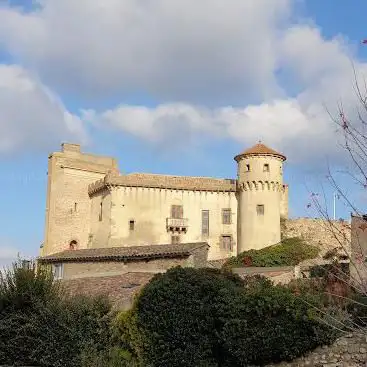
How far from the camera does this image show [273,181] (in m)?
54.5

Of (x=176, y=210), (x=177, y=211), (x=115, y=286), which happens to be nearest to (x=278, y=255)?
(x=177, y=211)

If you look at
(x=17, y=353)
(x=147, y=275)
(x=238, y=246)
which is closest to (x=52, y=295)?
(x=17, y=353)

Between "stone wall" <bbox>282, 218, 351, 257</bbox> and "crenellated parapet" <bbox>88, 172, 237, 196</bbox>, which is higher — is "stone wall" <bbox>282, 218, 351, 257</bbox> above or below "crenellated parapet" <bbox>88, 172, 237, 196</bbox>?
below

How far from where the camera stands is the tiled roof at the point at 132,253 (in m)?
27.8

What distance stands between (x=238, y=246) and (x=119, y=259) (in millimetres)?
26258

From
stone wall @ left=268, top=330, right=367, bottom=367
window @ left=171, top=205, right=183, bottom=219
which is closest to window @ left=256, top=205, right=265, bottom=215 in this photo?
window @ left=171, top=205, right=183, bottom=219

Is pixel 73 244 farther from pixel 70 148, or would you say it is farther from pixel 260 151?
pixel 260 151

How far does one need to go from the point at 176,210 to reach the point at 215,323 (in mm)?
36406

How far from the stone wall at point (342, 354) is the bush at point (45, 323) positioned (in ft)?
26.8

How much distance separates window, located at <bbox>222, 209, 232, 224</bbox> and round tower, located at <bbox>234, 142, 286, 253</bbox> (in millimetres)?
1045

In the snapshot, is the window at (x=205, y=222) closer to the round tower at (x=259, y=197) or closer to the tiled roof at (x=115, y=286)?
the round tower at (x=259, y=197)

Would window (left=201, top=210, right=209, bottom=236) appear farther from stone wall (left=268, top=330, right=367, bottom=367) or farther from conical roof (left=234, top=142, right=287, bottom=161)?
stone wall (left=268, top=330, right=367, bottom=367)

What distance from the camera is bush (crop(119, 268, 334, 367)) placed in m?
17.5

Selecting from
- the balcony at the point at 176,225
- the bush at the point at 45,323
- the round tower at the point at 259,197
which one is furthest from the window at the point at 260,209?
the bush at the point at 45,323
